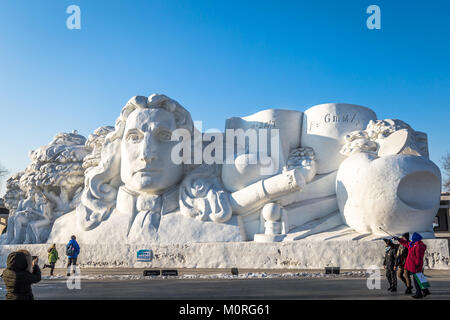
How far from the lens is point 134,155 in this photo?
868 centimetres

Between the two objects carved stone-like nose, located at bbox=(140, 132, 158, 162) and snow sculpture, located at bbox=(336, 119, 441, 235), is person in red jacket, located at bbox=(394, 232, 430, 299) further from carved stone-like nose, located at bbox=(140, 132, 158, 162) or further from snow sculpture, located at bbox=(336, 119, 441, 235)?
carved stone-like nose, located at bbox=(140, 132, 158, 162)

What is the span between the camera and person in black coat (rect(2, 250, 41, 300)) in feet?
10.1

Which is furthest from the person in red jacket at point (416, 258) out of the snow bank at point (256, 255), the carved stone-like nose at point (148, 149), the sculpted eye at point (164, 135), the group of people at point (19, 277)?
the sculpted eye at point (164, 135)

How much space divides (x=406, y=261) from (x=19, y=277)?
12.2 feet

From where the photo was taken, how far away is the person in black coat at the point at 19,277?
3.07m

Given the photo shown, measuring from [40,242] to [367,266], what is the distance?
712 centimetres

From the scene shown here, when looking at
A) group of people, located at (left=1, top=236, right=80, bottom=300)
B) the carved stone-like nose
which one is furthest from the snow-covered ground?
group of people, located at (left=1, top=236, right=80, bottom=300)

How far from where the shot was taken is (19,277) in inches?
121

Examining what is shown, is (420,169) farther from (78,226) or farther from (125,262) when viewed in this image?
(78,226)

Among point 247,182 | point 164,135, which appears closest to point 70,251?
point 164,135

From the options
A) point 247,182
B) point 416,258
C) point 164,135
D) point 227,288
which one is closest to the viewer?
point 416,258

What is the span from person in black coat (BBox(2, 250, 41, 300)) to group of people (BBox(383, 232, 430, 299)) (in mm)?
3563

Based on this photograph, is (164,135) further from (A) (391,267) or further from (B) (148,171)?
→ (A) (391,267)

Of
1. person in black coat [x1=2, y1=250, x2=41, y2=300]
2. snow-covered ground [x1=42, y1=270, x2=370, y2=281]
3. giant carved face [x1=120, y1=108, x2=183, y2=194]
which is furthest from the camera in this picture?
giant carved face [x1=120, y1=108, x2=183, y2=194]
